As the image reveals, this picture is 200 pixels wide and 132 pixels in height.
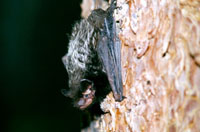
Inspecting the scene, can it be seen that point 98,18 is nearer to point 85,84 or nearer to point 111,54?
point 111,54

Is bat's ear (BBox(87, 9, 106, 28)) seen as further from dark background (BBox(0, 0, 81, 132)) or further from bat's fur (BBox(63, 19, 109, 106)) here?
dark background (BBox(0, 0, 81, 132))

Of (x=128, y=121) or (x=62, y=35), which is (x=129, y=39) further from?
(x=62, y=35)

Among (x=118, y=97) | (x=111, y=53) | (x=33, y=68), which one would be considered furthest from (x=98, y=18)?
(x=33, y=68)

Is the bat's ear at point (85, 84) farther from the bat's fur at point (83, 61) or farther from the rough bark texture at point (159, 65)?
the rough bark texture at point (159, 65)

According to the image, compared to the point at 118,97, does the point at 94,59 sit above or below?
above

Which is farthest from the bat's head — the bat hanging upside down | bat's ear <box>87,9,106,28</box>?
bat's ear <box>87,9,106,28</box>

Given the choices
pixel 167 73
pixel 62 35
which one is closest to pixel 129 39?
pixel 167 73
